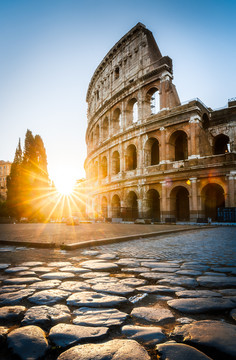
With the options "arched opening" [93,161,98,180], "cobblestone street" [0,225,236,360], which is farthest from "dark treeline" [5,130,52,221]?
"cobblestone street" [0,225,236,360]

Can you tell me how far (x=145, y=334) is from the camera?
122 cm

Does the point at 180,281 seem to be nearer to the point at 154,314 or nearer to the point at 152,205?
the point at 154,314

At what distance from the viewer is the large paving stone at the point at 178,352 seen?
99cm

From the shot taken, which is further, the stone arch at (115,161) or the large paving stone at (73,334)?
the stone arch at (115,161)

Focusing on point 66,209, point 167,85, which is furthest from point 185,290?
point 66,209

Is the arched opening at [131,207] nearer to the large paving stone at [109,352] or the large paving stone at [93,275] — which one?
the large paving stone at [93,275]

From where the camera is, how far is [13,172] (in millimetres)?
31453

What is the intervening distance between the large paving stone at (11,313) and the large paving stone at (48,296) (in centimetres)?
15

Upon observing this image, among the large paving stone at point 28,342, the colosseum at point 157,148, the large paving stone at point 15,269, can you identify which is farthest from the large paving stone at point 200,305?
the colosseum at point 157,148

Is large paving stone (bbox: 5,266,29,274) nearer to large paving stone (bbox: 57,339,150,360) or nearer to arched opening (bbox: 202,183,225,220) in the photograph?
large paving stone (bbox: 57,339,150,360)

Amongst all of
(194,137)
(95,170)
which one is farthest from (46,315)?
(95,170)

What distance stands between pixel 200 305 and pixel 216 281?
2.57ft

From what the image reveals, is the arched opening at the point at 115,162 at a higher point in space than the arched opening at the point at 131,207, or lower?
higher

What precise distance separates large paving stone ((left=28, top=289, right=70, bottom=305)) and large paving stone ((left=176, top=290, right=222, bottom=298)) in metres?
0.93
